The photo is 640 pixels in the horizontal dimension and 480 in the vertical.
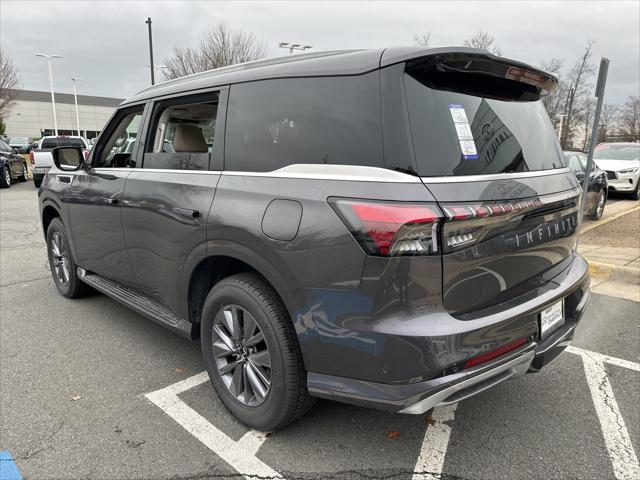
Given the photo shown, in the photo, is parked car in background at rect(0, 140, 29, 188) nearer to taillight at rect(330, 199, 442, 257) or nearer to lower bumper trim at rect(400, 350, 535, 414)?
taillight at rect(330, 199, 442, 257)

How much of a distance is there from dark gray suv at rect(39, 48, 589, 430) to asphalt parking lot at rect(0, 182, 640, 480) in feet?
0.91

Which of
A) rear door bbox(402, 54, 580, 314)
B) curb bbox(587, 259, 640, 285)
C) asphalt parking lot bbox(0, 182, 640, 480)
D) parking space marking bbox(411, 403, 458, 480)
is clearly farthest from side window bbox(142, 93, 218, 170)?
curb bbox(587, 259, 640, 285)

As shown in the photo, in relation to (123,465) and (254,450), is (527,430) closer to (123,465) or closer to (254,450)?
(254,450)

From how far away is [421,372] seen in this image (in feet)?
6.40

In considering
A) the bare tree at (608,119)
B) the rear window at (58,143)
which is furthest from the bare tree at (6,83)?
the bare tree at (608,119)

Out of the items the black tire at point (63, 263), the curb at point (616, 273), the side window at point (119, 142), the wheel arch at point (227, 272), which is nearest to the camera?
the wheel arch at point (227, 272)

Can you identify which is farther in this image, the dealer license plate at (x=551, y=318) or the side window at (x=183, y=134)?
the side window at (x=183, y=134)

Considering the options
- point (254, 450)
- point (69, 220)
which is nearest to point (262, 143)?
point (254, 450)

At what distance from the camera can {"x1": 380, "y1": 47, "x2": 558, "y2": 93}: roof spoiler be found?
2.09 meters

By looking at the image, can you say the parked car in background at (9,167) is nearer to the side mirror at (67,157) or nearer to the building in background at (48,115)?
the side mirror at (67,157)

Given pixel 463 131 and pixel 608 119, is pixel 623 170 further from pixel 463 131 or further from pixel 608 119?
pixel 608 119

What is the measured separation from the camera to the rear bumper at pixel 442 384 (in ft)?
6.48

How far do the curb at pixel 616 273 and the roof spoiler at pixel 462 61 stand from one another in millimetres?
4254

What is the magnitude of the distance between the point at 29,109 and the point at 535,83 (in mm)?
85577
